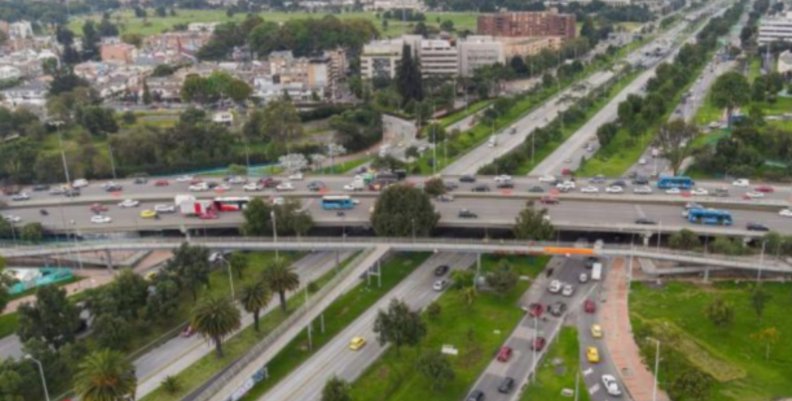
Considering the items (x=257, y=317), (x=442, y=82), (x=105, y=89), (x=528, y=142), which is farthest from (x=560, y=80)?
(x=257, y=317)

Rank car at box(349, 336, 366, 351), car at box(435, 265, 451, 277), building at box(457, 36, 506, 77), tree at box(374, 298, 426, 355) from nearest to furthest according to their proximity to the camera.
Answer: tree at box(374, 298, 426, 355) → car at box(349, 336, 366, 351) → car at box(435, 265, 451, 277) → building at box(457, 36, 506, 77)

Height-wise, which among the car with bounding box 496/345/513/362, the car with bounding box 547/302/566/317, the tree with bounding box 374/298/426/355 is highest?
the tree with bounding box 374/298/426/355

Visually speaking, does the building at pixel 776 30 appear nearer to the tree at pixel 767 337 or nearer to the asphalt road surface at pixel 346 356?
the tree at pixel 767 337

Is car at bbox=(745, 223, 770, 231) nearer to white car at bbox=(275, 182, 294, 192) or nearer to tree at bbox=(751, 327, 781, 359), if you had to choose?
tree at bbox=(751, 327, 781, 359)

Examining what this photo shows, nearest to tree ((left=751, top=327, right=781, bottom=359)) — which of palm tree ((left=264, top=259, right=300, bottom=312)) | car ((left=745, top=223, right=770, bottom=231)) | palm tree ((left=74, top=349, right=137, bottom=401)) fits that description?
car ((left=745, top=223, right=770, bottom=231))

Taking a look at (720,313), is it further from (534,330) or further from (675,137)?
(675,137)

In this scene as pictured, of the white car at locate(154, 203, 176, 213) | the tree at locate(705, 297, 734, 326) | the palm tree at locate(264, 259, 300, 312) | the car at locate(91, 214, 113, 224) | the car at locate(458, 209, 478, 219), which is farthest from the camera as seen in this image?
the white car at locate(154, 203, 176, 213)
